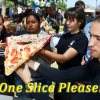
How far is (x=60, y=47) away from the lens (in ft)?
10.8

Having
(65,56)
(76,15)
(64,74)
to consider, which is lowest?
(65,56)

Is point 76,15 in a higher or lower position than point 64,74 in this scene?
higher

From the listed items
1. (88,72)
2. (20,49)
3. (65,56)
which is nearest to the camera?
(88,72)

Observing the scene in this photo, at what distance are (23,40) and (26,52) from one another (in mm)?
251

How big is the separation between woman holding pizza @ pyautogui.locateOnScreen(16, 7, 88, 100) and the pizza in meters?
0.23

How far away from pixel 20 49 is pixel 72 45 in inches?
25.8

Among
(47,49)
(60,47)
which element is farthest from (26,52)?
(60,47)

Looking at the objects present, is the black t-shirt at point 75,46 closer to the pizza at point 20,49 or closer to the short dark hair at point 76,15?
the short dark hair at point 76,15

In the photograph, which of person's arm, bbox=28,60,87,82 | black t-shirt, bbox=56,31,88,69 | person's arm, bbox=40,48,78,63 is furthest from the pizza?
person's arm, bbox=28,60,87,82

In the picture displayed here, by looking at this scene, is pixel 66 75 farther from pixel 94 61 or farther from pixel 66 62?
pixel 66 62

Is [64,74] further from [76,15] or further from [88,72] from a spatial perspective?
[76,15]

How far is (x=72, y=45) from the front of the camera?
10.4ft

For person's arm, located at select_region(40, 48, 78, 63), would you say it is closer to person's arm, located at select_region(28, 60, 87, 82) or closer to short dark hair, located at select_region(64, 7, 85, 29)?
short dark hair, located at select_region(64, 7, 85, 29)

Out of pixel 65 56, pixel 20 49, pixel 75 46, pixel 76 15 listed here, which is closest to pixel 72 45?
pixel 75 46
